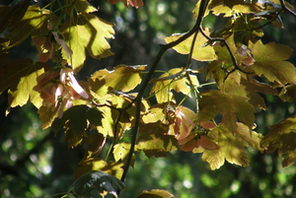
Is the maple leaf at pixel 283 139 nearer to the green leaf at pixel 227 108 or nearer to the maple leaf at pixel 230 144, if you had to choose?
the maple leaf at pixel 230 144

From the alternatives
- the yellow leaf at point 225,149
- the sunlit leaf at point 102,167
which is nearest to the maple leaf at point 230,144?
the yellow leaf at point 225,149

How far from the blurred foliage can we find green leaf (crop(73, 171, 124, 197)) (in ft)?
7.45

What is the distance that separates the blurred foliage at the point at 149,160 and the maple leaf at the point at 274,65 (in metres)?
2.16

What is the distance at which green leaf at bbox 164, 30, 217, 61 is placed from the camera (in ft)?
4.00

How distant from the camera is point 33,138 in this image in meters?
5.96

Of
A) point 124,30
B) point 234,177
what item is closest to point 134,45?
point 124,30

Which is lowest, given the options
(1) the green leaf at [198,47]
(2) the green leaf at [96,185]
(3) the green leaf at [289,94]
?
(3) the green leaf at [289,94]

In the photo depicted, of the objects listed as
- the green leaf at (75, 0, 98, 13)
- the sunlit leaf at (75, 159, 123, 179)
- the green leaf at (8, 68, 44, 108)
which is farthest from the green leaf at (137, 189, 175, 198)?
the green leaf at (75, 0, 98, 13)

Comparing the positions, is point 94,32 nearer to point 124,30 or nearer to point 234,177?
point 124,30

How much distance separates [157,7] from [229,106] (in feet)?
13.8

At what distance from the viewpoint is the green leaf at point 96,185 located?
103 centimetres

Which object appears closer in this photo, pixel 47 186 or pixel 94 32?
pixel 94 32

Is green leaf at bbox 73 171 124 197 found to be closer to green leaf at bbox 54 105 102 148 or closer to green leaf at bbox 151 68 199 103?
green leaf at bbox 54 105 102 148

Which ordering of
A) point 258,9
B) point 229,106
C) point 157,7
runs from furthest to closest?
1. point 157,7
2. point 258,9
3. point 229,106
